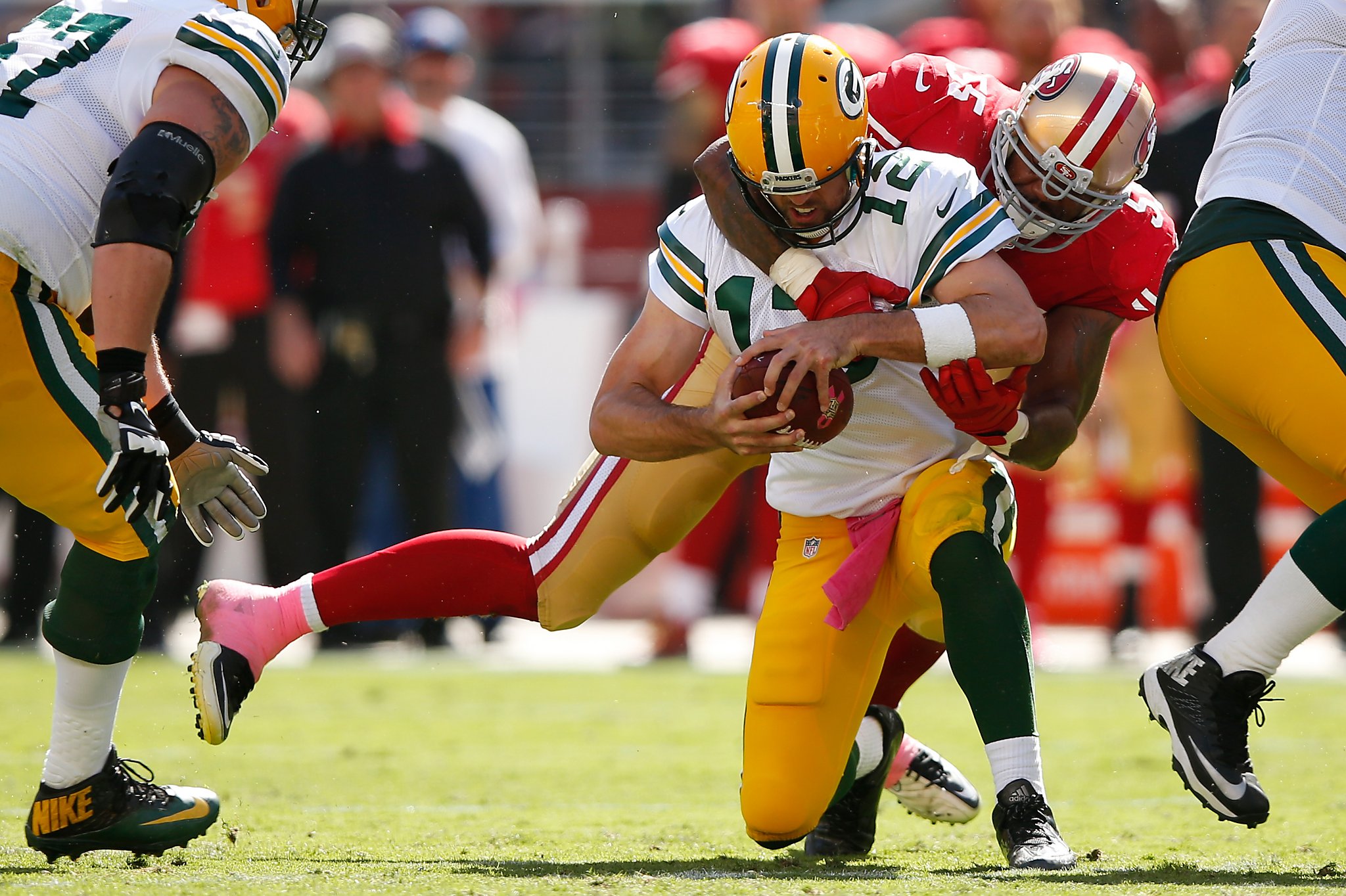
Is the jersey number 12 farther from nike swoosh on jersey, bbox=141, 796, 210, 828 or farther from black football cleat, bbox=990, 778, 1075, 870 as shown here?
black football cleat, bbox=990, 778, 1075, 870

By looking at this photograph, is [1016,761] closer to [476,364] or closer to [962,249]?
[962,249]

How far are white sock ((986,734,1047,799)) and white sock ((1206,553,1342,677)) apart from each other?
382 millimetres

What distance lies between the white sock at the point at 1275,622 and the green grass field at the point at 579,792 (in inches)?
15.0

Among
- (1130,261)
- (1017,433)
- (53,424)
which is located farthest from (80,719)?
(1130,261)

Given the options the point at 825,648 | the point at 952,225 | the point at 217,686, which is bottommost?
the point at 217,686

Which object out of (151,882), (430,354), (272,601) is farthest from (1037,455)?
(430,354)

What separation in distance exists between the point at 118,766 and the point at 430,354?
4017mm

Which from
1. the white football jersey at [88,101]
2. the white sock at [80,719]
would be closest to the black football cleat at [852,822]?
the white sock at [80,719]

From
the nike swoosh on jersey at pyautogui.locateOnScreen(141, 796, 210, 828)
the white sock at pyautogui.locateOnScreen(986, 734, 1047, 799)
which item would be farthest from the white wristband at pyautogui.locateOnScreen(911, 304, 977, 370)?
the nike swoosh on jersey at pyautogui.locateOnScreen(141, 796, 210, 828)

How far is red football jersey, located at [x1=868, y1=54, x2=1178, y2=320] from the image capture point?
369cm

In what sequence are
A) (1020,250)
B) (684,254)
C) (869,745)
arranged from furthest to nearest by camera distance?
(869,745) < (1020,250) < (684,254)

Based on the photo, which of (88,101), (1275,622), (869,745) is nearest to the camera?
(1275,622)

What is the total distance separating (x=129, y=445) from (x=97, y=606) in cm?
47

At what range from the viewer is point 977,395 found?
3.28m
